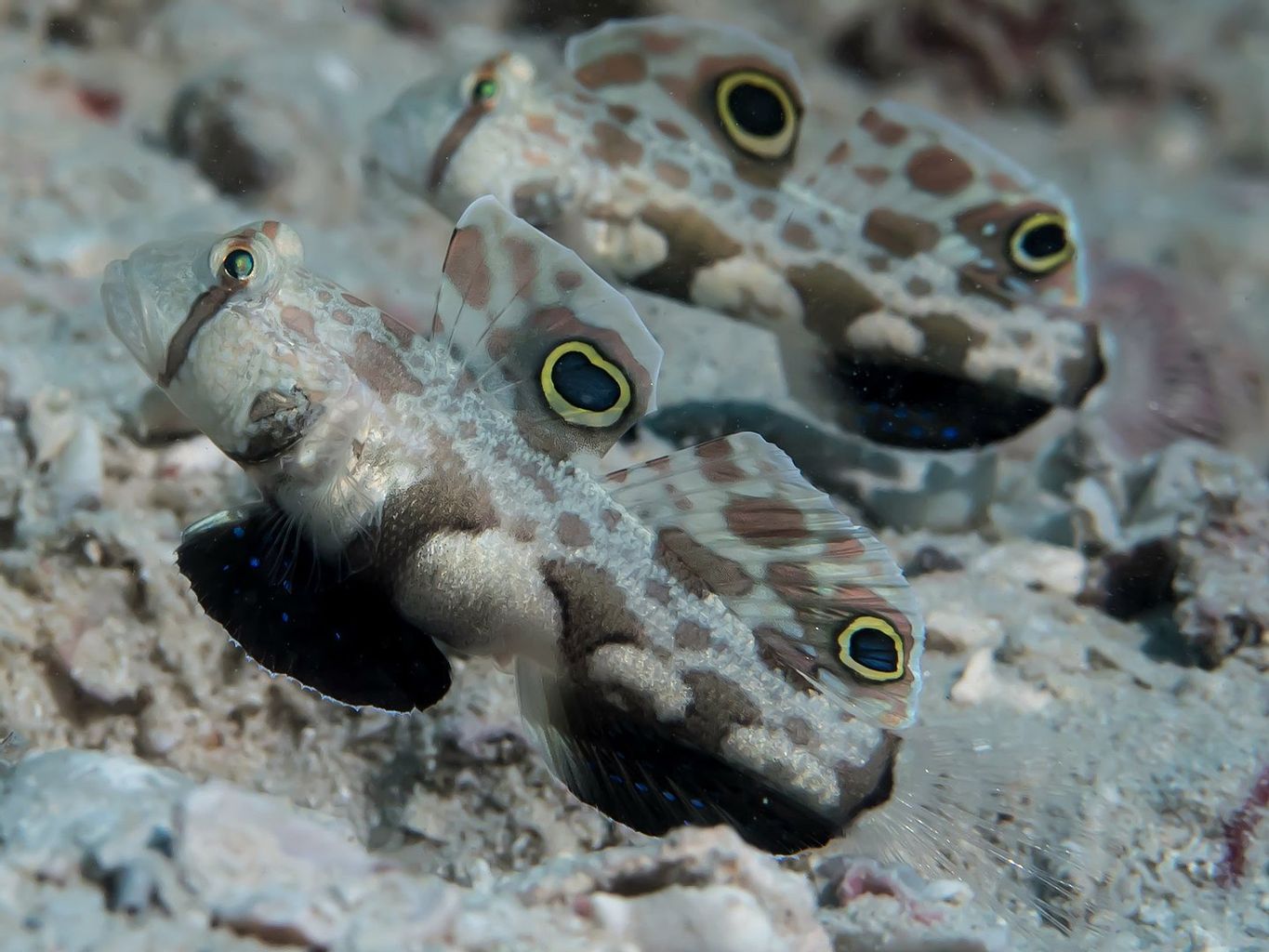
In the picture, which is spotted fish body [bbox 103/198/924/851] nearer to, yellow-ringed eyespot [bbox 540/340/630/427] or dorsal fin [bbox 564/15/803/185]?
yellow-ringed eyespot [bbox 540/340/630/427]

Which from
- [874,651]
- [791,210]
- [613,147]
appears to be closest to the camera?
[874,651]

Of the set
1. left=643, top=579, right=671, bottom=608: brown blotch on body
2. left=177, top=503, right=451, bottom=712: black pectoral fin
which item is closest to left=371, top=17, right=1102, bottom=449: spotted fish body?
left=643, top=579, right=671, bottom=608: brown blotch on body

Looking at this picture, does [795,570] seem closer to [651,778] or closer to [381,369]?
[651,778]

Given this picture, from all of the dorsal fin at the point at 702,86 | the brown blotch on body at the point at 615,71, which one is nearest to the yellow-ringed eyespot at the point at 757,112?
the dorsal fin at the point at 702,86

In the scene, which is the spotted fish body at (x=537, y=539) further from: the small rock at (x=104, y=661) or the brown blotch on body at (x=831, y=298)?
the brown blotch on body at (x=831, y=298)

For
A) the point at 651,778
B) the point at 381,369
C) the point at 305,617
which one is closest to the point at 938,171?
the point at 381,369

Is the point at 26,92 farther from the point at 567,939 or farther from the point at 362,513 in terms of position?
the point at 567,939

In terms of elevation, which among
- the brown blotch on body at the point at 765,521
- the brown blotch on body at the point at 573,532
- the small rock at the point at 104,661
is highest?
the brown blotch on body at the point at 765,521
